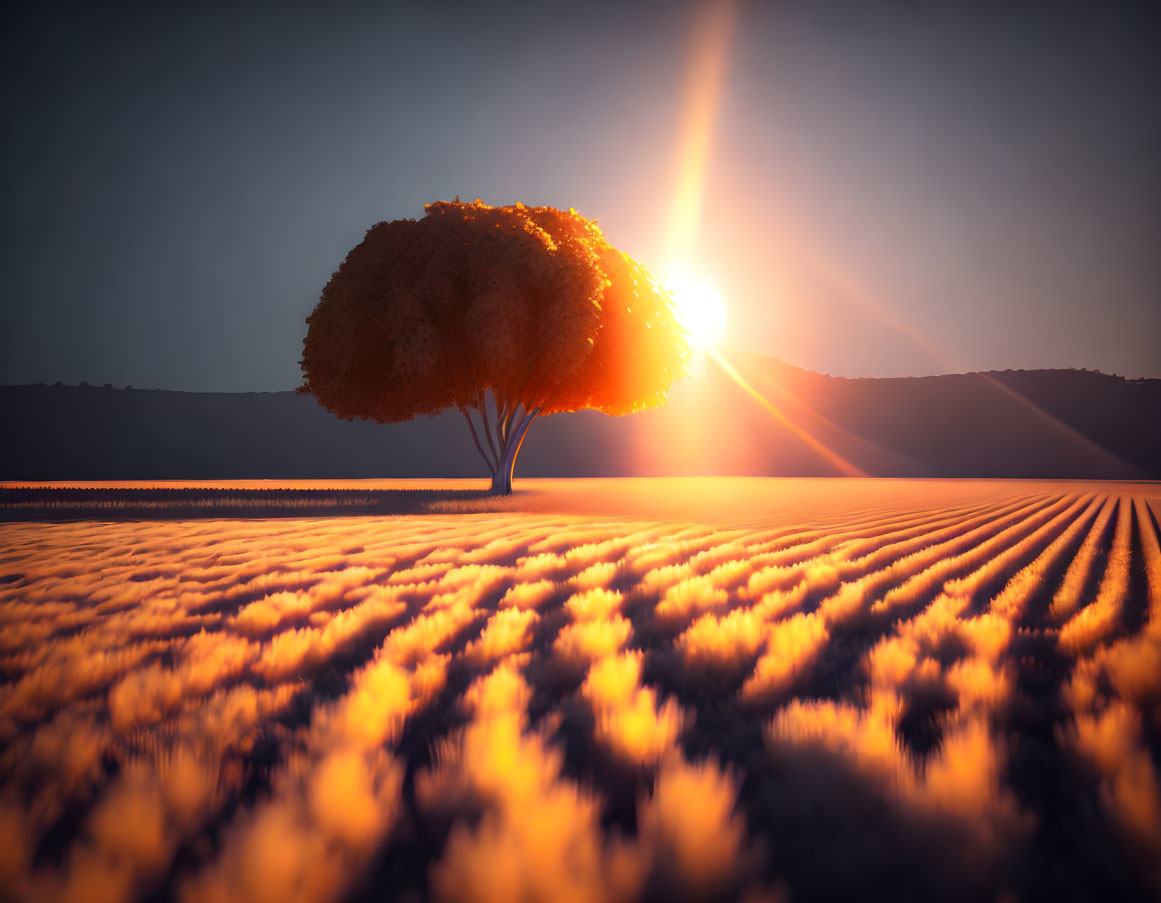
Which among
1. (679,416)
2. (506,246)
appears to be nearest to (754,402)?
(679,416)

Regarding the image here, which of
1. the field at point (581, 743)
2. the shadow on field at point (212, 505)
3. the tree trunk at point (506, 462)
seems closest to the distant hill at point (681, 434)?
the tree trunk at point (506, 462)

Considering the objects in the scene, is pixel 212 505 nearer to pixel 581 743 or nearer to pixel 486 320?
pixel 486 320

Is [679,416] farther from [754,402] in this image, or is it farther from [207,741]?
[207,741]

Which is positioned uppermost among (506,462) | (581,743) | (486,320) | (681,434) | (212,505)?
(681,434)

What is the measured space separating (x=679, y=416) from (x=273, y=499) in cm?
5640

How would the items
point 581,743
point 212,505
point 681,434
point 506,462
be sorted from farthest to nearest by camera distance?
point 681,434 → point 506,462 → point 212,505 → point 581,743

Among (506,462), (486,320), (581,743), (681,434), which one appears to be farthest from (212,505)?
(681,434)

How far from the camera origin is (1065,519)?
26.0 feet

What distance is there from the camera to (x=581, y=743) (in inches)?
55.6

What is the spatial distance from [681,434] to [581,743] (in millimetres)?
63901

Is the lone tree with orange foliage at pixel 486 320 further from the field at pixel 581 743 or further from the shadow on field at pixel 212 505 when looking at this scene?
the field at pixel 581 743

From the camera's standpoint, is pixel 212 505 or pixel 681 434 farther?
pixel 681 434

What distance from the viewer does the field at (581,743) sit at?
937 millimetres

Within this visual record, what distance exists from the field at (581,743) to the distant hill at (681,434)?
5057 centimetres
